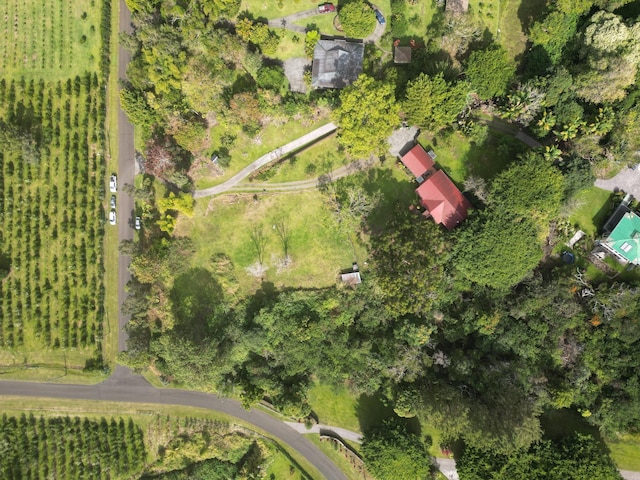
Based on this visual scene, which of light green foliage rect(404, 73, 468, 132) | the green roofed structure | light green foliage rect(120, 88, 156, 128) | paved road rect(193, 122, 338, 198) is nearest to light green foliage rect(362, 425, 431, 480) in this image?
the green roofed structure

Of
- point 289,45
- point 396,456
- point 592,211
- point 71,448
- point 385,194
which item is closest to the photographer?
point 396,456

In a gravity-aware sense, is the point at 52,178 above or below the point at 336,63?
above

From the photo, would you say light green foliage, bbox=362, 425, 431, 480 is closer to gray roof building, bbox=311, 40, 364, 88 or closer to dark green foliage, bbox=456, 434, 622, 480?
dark green foliage, bbox=456, 434, 622, 480

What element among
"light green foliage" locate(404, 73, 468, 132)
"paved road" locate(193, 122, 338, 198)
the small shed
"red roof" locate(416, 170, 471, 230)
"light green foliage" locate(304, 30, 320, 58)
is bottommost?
"red roof" locate(416, 170, 471, 230)

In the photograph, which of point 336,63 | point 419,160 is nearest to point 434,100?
point 419,160

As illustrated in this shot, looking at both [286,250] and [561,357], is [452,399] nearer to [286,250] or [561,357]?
[561,357]

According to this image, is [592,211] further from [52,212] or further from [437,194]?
[52,212]
